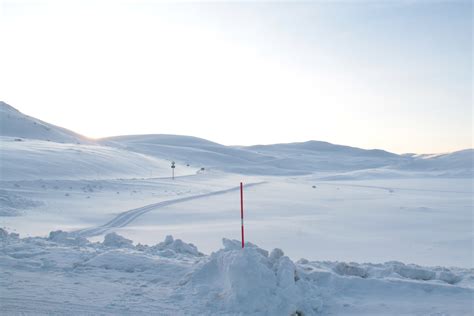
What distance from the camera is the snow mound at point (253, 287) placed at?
231 inches

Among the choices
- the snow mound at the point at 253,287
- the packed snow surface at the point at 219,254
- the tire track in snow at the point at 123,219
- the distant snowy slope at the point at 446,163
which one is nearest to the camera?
the snow mound at the point at 253,287

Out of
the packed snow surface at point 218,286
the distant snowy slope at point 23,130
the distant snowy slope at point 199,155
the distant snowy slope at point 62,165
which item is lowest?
the packed snow surface at point 218,286

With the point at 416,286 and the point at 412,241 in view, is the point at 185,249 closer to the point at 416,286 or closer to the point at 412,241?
the point at 416,286

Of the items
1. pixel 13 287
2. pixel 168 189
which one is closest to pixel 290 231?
pixel 13 287

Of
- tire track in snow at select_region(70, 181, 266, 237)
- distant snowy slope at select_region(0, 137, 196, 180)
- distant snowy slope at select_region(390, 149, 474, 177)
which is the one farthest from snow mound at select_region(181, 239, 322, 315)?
distant snowy slope at select_region(390, 149, 474, 177)

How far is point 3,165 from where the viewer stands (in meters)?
27.5

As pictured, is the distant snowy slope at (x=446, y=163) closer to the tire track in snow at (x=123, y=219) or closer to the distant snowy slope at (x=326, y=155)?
the distant snowy slope at (x=326, y=155)

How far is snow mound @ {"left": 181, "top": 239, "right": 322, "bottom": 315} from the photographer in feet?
19.2

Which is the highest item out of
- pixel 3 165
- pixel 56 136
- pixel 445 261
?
pixel 56 136

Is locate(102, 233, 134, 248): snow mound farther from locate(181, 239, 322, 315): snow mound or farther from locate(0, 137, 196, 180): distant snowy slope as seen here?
locate(0, 137, 196, 180): distant snowy slope

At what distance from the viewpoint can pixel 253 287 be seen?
605cm

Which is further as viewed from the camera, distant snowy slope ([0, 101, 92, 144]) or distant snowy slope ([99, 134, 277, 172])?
distant snowy slope ([99, 134, 277, 172])

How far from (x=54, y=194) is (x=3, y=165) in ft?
30.2

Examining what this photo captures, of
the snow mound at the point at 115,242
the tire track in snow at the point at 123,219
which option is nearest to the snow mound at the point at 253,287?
the snow mound at the point at 115,242
